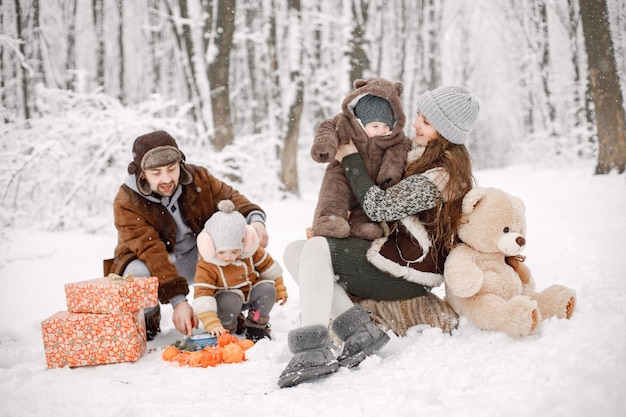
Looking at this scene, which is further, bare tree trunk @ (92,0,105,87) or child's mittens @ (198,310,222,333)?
bare tree trunk @ (92,0,105,87)

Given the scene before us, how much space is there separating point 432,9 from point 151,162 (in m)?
17.0

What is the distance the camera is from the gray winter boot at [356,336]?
257 cm

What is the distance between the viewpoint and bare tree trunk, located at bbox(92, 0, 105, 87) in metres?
13.1

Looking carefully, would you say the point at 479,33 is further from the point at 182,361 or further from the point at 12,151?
the point at 182,361

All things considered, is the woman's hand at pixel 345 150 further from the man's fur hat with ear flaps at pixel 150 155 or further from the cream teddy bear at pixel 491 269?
the man's fur hat with ear flaps at pixel 150 155

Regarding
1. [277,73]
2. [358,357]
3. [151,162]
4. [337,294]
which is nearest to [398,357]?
[358,357]

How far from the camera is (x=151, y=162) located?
333cm

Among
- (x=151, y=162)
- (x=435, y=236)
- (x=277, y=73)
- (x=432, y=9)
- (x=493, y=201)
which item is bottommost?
(x=435, y=236)

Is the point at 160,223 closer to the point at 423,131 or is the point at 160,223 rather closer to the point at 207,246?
the point at 207,246

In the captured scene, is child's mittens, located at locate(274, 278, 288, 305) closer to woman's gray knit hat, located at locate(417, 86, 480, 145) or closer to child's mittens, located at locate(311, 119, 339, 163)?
child's mittens, located at locate(311, 119, 339, 163)

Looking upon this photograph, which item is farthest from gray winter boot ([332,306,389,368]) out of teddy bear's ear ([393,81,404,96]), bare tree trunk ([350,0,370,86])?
bare tree trunk ([350,0,370,86])

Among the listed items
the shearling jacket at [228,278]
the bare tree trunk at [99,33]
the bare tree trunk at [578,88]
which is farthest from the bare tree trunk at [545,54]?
the shearling jacket at [228,278]

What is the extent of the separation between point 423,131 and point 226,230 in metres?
1.29

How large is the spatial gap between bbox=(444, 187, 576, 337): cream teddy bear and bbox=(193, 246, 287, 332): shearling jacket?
1.23 m
